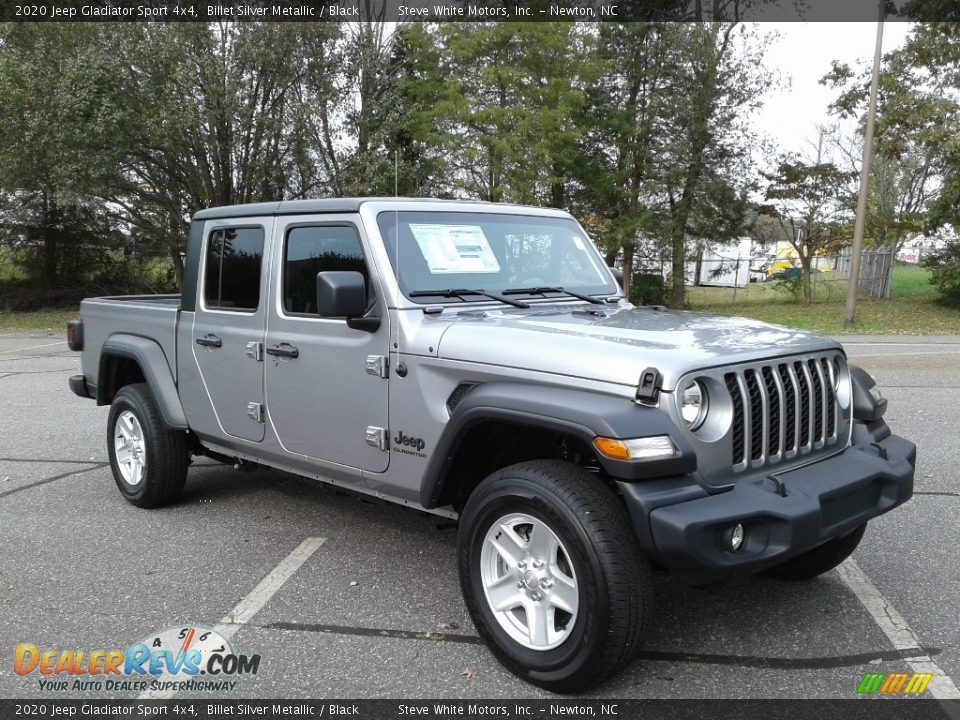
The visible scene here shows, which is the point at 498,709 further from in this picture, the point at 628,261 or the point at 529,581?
the point at 628,261

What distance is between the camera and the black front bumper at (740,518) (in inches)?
110

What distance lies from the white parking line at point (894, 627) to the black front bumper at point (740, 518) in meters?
0.67

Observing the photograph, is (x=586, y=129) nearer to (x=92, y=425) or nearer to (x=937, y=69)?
(x=937, y=69)

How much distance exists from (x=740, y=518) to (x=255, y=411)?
8.98 feet

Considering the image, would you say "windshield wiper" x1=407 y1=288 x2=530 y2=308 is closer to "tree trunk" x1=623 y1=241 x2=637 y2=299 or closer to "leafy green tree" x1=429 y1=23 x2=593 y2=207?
"leafy green tree" x1=429 y1=23 x2=593 y2=207

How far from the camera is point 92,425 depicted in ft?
27.2

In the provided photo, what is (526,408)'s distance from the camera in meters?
3.10

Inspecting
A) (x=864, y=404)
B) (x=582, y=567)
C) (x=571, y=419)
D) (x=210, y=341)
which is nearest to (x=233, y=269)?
(x=210, y=341)

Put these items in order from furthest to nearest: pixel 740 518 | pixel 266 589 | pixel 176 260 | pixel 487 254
Answer: 1. pixel 176 260
2. pixel 487 254
3. pixel 266 589
4. pixel 740 518

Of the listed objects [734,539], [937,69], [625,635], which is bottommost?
[625,635]

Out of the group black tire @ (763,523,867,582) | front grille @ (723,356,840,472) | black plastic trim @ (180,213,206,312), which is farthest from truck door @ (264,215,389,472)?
black tire @ (763,523,867,582)

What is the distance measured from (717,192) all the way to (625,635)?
23525 mm

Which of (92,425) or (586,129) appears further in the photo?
(586,129)

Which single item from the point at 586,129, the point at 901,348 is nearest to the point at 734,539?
the point at 901,348
